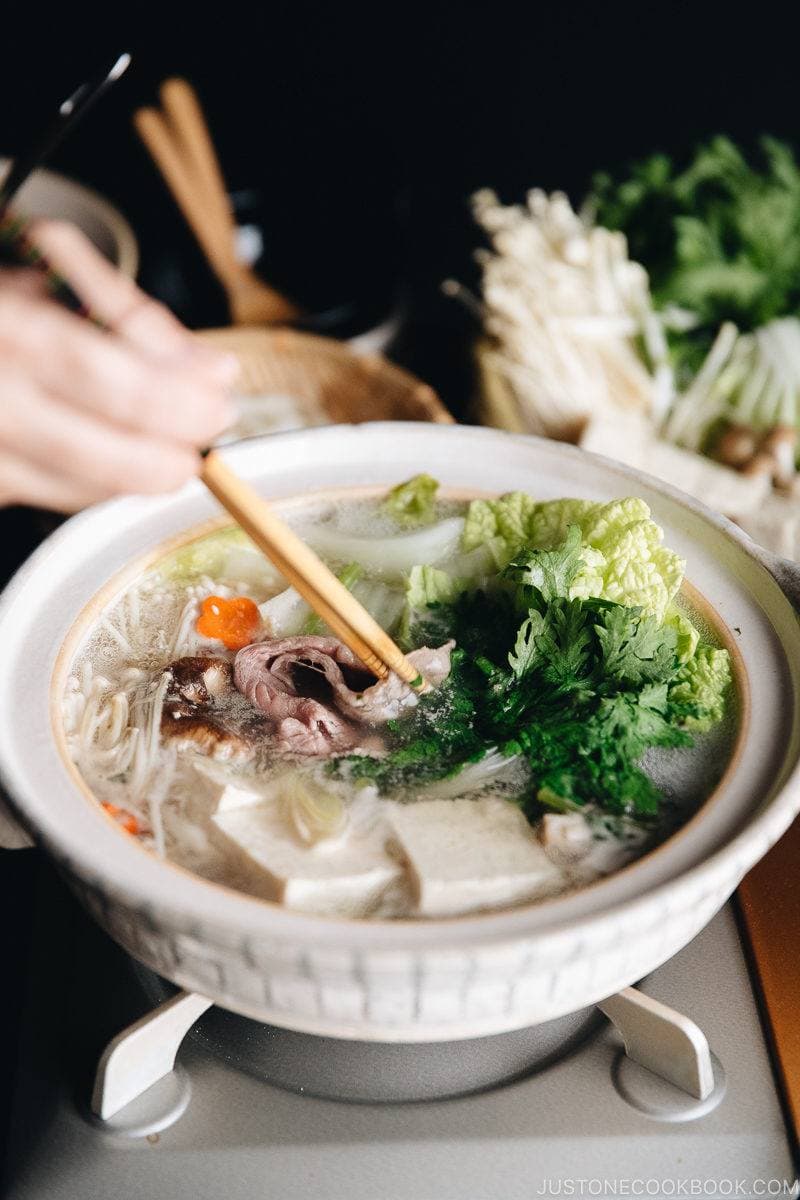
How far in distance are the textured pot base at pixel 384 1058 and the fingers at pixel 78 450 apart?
880mm

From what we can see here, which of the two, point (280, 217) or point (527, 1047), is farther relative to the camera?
point (280, 217)

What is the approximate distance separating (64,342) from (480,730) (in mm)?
839

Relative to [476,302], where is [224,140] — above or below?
above

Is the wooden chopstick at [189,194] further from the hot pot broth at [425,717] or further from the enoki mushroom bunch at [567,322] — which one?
the hot pot broth at [425,717]

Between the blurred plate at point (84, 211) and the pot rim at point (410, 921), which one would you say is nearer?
the pot rim at point (410, 921)

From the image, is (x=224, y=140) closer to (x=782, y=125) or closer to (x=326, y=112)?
(x=326, y=112)

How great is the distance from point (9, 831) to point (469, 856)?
0.62m

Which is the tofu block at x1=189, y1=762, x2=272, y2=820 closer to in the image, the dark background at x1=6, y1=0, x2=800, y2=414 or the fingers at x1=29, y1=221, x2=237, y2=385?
the fingers at x1=29, y1=221, x2=237, y2=385

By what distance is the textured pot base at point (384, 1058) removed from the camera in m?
1.66

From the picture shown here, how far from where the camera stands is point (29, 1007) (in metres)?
1.79

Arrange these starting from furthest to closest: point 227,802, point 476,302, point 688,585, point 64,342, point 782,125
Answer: point 782,125 < point 476,302 < point 688,585 < point 227,802 < point 64,342

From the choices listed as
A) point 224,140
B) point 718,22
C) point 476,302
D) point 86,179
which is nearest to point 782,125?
point 718,22

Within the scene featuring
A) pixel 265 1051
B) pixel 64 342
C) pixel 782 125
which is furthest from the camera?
pixel 782 125

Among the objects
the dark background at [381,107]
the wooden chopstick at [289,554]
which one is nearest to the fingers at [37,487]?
the wooden chopstick at [289,554]
